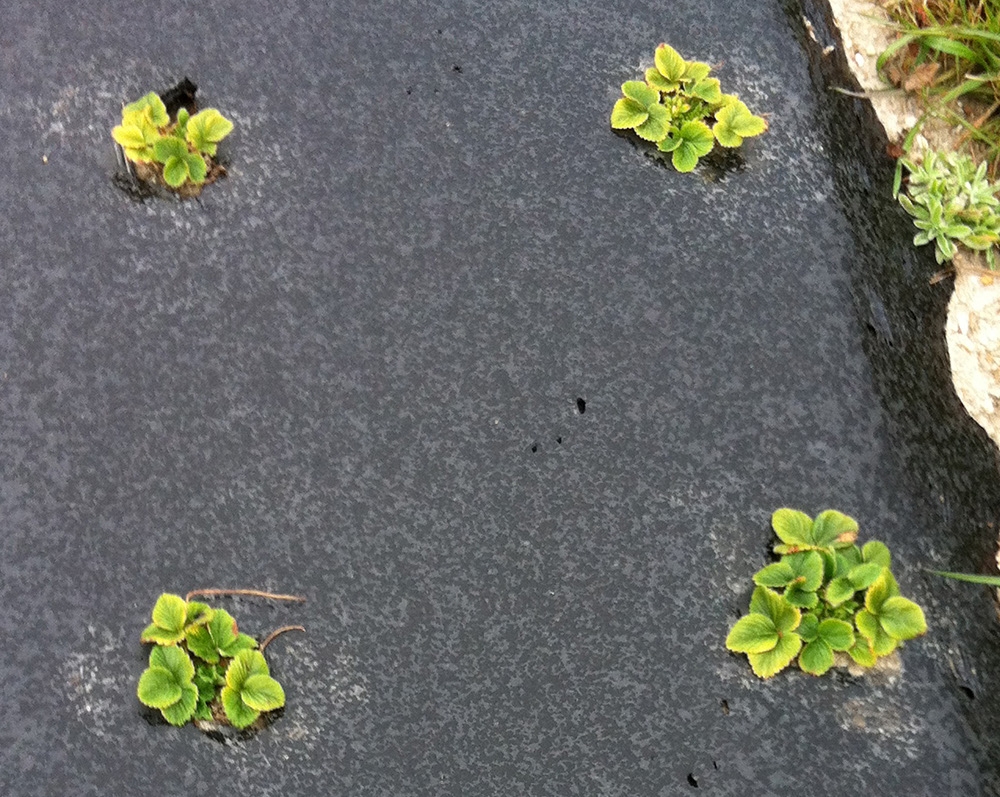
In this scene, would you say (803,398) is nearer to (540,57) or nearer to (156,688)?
(540,57)

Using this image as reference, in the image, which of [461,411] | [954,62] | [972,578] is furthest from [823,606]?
[954,62]

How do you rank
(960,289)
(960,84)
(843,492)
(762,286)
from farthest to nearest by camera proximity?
(960,84), (960,289), (762,286), (843,492)

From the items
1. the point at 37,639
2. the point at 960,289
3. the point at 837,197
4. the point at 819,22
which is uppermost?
the point at 819,22

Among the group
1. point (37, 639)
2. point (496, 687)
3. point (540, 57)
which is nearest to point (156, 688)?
point (37, 639)

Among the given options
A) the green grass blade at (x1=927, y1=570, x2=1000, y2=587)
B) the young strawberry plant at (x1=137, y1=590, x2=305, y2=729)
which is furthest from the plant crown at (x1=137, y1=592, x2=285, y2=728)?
the green grass blade at (x1=927, y1=570, x2=1000, y2=587)

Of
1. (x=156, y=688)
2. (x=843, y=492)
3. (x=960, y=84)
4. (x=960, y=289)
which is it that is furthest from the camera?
(x=960, y=84)

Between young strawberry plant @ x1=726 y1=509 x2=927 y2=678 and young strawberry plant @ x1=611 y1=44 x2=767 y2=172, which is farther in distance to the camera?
young strawberry plant @ x1=611 y1=44 x2=767 y2=172

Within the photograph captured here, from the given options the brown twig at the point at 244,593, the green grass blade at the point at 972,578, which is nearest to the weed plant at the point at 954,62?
the green grass blade at the point at 972,578

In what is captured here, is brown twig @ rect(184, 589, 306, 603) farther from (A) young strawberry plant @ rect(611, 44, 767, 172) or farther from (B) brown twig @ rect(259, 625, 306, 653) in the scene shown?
(A) young strawberry plant @ rect(611, 44, 767, 172)
